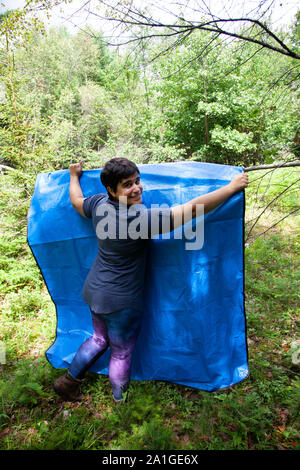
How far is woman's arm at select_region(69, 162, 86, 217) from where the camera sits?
202 centimetres

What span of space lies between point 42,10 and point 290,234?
476 cm

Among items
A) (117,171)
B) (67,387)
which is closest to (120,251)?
(117,171)

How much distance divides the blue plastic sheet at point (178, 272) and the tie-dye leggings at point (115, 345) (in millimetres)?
268

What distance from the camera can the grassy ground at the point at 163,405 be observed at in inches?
66.7

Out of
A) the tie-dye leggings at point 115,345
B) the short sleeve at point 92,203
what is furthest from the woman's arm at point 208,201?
the tie-dye leggings at point 115,345

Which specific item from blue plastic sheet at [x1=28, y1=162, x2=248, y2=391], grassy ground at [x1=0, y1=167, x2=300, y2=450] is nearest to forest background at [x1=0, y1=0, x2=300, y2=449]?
grassy ground at [x1=0, y1=167, x2=300, y2=450]

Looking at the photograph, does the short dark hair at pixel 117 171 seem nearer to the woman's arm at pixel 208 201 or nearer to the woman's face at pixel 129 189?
the woman's face at pixel 129 189

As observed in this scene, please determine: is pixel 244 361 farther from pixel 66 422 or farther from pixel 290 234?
pixel 290 234

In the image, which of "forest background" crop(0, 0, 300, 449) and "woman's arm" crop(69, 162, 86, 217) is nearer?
"forest background" crop(0, 0, 300, 449)

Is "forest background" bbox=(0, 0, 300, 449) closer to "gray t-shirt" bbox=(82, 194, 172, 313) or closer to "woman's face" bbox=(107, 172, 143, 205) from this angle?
"gray t-shirt" bbox=(82, 194, 172, 313)

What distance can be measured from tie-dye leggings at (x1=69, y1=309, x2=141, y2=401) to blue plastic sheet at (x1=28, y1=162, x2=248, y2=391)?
0.27 m

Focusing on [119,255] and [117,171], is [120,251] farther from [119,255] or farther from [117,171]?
[117,171]

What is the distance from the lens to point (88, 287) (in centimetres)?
188

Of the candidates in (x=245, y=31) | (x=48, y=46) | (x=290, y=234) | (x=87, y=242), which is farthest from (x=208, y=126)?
(x=48, y=46)
